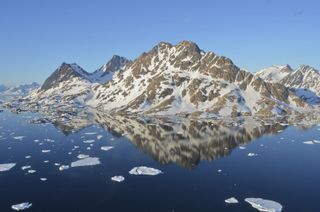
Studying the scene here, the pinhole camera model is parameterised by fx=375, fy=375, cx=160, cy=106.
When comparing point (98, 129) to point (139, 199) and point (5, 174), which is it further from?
point (139, 199)

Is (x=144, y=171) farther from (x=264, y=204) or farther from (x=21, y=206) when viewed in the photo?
(x=264, y=204)

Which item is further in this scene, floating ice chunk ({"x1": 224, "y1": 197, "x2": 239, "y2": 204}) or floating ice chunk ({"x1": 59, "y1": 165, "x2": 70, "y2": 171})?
floating ice chunk ({"x1": 59, "y1": 165, "x2": 70, "y2": 171})

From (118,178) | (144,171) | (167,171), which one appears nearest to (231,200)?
(167,171)

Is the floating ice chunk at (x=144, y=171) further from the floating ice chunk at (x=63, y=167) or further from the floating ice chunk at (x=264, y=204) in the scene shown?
the floating ice chunk at (x=264, y=204)

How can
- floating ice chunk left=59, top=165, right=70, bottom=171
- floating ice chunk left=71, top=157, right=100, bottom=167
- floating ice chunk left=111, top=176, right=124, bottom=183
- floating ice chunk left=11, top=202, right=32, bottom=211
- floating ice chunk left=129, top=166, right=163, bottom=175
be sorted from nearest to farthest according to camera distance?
1. floating ice chunk left=11, top=202, right=32, bottom=211
2. floating ice chunk left=111, top=176, right=124, bottom=183
3. floating ice chunk left=129, top=166, right=163, bottom=175
4. floating ice chunk left=59, top=165, right=70, bottom=171
5. floating ice chunk left=71, top=157, right=100, bottom=167

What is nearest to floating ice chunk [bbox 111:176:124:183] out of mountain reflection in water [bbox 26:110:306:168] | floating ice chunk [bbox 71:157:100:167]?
floating ice chunk [bbox 71:157:100:167]

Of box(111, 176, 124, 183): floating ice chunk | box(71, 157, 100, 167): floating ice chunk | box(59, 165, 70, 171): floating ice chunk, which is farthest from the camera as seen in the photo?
box(71, 157, 100, 167): floating ice chunk

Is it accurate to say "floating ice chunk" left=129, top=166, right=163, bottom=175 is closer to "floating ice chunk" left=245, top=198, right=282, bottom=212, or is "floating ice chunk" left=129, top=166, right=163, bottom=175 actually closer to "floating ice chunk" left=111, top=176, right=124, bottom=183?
"floating ice chunk" left=111, top=176, right=124, bottom=183
